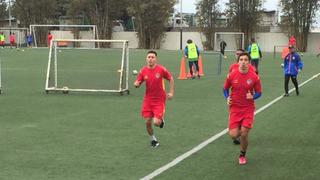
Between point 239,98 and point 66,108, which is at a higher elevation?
point 239,98

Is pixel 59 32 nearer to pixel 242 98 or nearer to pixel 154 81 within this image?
pixel 154 81

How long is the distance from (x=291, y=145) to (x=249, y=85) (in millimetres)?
2063

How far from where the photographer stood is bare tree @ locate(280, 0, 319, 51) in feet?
227

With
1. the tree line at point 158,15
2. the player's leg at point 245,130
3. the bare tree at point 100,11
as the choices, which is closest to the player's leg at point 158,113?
the player's leg at point 245,130

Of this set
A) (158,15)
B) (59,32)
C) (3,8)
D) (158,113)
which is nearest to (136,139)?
(158,113)

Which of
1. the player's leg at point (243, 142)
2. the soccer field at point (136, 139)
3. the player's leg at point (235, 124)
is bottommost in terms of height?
the soccer field at point (136, 139)

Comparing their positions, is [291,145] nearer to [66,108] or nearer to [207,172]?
[207,172]

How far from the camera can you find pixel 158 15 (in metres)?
74.7

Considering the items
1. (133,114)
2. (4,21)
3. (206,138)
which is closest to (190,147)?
(206,138)

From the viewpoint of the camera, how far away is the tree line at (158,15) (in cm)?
6969

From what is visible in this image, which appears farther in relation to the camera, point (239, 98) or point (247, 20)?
point (247, 20)

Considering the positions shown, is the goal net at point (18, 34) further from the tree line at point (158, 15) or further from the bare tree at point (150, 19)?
the bare tree at point (150, 19)

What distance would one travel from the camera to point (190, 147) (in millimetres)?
9852

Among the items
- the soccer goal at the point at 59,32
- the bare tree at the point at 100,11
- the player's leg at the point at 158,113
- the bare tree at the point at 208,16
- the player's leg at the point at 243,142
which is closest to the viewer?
the player's leg at the point at 243,142
